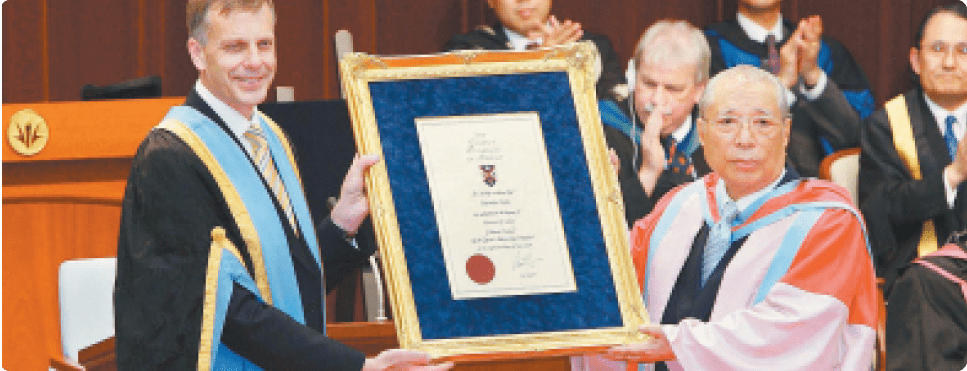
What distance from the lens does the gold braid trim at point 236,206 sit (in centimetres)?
260

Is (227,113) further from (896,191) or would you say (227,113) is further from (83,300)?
(896,191)

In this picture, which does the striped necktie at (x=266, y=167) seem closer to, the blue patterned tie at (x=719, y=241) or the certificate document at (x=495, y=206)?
the certificate document at (x=495, y=206)

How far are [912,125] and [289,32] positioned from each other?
2612 millimetres

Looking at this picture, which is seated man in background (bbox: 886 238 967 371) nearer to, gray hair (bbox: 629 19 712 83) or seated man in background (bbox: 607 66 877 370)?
gray hair (bbox: 629 19 712 83)

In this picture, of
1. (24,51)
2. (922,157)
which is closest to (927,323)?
(922,157)

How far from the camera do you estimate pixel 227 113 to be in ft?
8.87

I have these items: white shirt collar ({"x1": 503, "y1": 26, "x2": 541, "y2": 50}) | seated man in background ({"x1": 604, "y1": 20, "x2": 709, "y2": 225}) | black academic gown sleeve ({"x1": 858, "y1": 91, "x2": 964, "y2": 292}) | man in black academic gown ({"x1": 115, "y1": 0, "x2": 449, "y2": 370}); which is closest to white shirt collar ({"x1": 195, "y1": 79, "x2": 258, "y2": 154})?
man in black academic gown ({"x1": 115, "y1": 0, "x2": 449, "y2": 370})

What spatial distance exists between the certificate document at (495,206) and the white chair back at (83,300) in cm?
156

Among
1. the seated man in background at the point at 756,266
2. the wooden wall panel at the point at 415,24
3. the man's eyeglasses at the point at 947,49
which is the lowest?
the seated man in background at the point at 756,266

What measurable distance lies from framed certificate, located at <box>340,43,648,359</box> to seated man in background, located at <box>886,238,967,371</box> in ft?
5.81

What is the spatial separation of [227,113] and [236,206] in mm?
221

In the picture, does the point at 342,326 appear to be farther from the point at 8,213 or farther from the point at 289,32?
the point at 289,32

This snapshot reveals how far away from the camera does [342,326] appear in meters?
3.19
